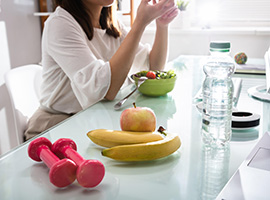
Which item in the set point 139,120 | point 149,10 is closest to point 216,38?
point 149,10

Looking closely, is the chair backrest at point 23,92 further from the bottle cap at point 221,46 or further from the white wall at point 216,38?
the white wall at point 216,38

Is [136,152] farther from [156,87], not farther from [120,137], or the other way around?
[156,87]

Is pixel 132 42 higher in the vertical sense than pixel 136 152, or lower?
higher

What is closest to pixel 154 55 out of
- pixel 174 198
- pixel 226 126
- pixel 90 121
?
pixel 90 121

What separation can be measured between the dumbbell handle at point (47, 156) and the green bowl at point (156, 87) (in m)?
0.56

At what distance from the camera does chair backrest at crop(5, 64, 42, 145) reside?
1.30 metres

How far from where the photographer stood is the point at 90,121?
0.90 meters

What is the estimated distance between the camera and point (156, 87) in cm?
112

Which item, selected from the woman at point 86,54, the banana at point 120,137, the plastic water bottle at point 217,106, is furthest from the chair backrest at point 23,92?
the plastic water bottle at point 217,106

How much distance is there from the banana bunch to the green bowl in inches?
17.2

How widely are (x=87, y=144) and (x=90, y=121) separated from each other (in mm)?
168

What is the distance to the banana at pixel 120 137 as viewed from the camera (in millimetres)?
663

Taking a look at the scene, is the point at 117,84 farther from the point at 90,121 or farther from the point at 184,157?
the point at 184,157

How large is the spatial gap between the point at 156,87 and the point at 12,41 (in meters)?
1.43
